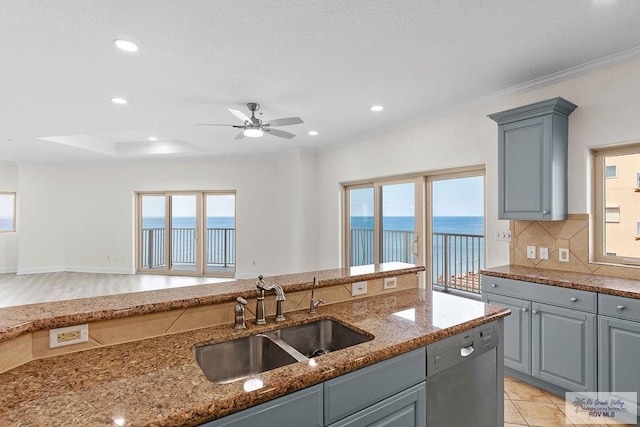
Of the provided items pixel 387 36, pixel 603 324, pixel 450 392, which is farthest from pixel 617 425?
pixel 387 36

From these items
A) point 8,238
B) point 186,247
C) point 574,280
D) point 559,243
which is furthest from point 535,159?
point 8,238

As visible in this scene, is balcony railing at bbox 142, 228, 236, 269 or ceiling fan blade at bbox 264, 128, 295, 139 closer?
ceiling fan blade at bbox 264, 128, 295, 139

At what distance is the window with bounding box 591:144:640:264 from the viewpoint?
2.69 m

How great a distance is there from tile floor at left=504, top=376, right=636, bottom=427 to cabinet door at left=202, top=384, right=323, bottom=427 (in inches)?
73.9

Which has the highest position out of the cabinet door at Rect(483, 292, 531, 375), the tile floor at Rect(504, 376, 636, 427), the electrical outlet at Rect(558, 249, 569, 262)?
the electrical outlet at Rect(558, 249, 569, 262)

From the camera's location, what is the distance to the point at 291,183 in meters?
6.29

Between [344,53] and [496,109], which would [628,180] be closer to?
[496,109]

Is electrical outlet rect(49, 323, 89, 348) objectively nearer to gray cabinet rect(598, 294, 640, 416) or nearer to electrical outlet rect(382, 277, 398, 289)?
electrical outlet rect(382, 277, 398, 289)

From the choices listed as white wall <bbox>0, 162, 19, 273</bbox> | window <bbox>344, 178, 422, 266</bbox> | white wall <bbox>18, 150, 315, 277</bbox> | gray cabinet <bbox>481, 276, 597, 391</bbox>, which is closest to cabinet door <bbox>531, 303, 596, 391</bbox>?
gray cabinet <bbox>481, 276, 597, 391</bbox>

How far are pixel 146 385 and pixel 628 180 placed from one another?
3.67 metres

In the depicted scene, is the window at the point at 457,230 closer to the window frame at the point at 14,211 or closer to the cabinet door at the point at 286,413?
the cabinet door at the point at 286,413

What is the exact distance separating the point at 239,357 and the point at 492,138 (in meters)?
3.27

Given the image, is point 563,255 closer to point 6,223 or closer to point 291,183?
point 291,183

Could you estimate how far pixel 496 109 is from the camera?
342 centimetres
